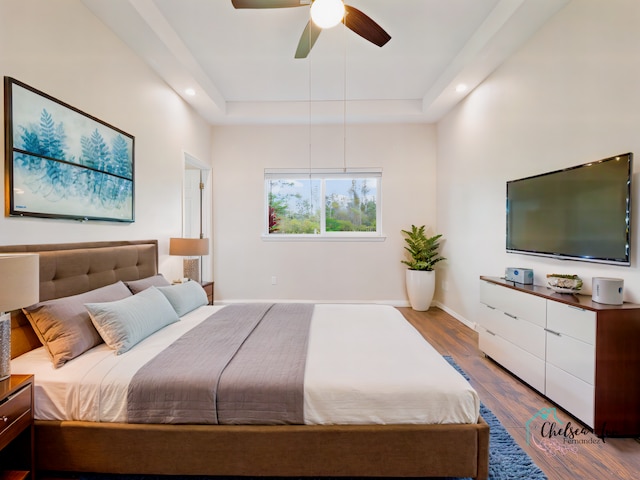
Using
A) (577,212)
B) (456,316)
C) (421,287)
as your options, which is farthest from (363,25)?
(456,316)

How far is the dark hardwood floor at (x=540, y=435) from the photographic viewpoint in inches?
58.6

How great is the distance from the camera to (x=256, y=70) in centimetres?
336

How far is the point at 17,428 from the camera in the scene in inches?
48.6

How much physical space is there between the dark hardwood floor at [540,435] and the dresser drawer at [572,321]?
551 millimetres

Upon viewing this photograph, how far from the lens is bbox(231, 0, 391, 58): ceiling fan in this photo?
76.4 inches

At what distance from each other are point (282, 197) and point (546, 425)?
3968 mm

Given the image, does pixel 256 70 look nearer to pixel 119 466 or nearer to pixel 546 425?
pixel 119 466

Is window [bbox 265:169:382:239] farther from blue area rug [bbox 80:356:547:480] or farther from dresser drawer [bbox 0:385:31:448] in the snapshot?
dresser drawer [bbox 0:385:31:448]

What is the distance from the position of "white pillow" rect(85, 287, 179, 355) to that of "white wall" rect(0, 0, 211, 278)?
0.61m

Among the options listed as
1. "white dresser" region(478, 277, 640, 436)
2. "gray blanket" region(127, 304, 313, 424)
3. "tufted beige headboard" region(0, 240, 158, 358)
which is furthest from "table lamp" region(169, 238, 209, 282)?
"white dresser" region(478, 277, 640, 436)

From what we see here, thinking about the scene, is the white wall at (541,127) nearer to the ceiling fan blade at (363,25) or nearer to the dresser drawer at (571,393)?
the dresser drawer at (571,393)

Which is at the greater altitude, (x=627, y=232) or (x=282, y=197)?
(x=282, y=197)

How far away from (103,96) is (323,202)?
3013mm

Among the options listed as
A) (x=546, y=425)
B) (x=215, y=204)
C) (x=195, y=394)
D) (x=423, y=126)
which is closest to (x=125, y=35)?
(x=215, y=204)
